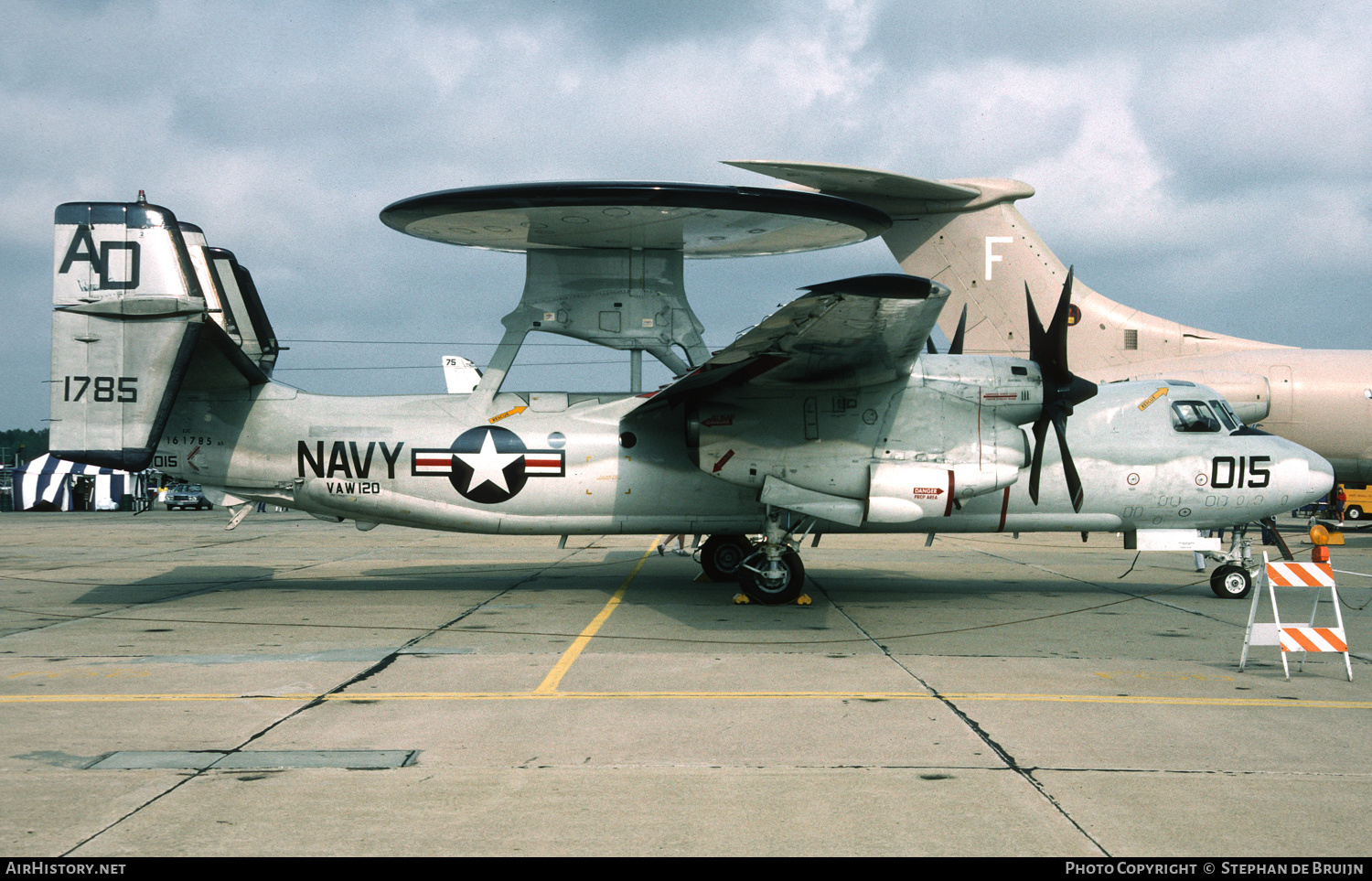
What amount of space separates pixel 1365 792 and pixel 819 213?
31.7ft

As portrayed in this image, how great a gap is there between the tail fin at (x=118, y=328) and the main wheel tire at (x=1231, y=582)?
16.4 metres

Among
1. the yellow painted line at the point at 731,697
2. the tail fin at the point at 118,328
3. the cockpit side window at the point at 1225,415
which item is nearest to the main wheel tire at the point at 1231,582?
the cockpit side window at the point at 1225,415

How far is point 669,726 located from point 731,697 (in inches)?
47.4

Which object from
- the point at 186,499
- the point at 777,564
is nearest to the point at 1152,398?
the point at 777,564

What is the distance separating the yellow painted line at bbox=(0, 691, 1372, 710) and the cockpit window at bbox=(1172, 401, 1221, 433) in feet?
25.8

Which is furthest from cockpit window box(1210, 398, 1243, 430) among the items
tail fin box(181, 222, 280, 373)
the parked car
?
the parked car

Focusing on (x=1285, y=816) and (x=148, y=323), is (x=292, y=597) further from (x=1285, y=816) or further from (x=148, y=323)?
(x=1285, y=816)

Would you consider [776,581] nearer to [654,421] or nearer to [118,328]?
[654,421]

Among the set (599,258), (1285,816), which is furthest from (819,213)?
(1285,816)

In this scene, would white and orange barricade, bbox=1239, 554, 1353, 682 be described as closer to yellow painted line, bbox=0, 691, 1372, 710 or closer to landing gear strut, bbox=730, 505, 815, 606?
yellow painted line, bbox=0, 691, 1372, 710

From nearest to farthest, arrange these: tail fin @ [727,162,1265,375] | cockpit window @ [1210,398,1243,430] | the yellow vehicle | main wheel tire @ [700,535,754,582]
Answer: cockpit window @ [1210,398,1243,430] < main wheel tire @ [700,535,754,582] < tail fin @ [727,162,1265,375] < the yellow vehicle

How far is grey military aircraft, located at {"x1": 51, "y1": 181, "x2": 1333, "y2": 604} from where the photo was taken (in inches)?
537

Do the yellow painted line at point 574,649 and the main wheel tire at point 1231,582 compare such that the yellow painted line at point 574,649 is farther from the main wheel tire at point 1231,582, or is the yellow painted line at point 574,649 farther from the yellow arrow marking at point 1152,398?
Result: the main wheel tire at point 1231,582

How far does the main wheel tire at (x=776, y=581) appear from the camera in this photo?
14.7 meters
